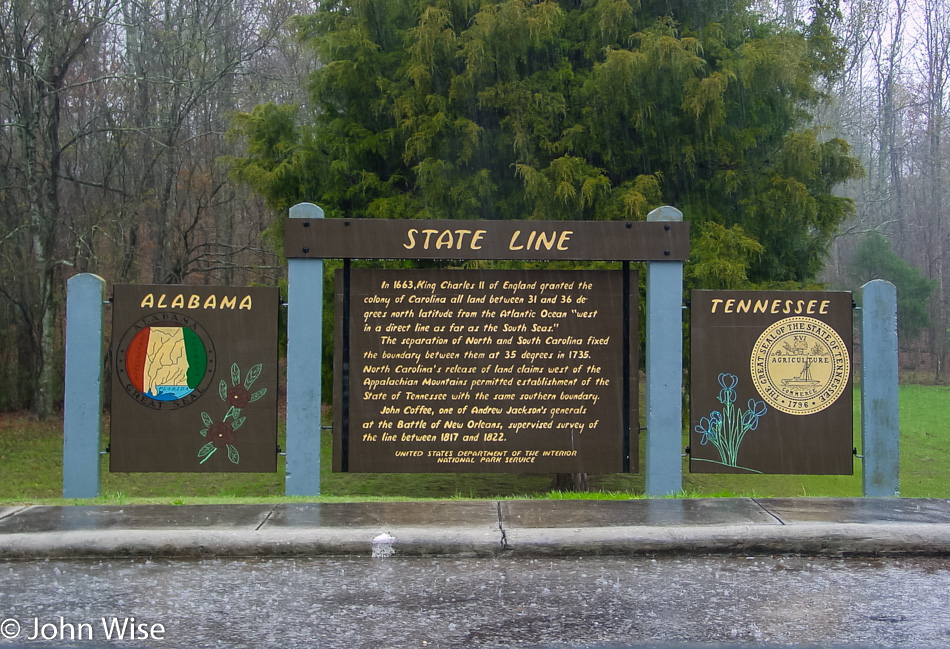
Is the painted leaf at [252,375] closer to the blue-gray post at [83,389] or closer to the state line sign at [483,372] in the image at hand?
the state line sign at [483,372]

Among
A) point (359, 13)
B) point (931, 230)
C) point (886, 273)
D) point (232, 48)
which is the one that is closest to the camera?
point (359, 13)

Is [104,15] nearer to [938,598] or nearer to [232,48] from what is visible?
[232,48]

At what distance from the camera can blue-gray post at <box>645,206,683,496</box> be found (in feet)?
26.2

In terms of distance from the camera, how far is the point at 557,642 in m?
4.34

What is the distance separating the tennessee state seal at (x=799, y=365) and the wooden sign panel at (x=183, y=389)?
444cm

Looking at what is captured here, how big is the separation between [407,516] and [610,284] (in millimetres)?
2966

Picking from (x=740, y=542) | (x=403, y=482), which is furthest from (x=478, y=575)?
(x=403, y=482)

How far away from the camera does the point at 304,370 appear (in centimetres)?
788

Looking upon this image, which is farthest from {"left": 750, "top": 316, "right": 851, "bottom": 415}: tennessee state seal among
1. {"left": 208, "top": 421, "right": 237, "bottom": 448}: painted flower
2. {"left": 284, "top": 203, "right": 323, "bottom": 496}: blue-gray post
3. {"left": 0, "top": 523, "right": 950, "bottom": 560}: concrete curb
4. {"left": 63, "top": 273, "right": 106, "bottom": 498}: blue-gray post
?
{"left": 63, "top": 273, "right": 106, "bottom": 498}: blue-gray post

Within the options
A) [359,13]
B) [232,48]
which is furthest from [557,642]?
[232,48]

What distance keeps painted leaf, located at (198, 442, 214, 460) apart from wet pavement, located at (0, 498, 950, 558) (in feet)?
3.98

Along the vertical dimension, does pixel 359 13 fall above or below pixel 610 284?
above

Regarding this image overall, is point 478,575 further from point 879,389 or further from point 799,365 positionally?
point 879,389

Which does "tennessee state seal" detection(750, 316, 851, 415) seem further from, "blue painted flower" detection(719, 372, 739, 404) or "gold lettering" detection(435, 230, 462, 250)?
"gold lettering" detection(435, 230, 462, 250)
